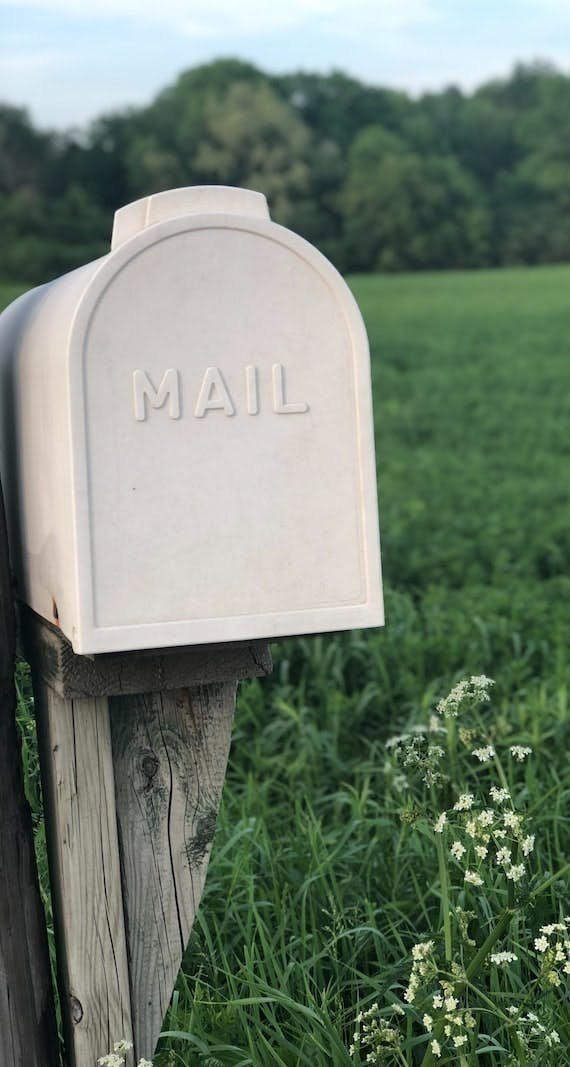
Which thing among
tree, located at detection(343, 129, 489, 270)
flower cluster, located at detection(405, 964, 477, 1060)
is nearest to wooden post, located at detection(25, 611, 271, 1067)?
flower cluster, located at detection(405, 964, 477, 1060)

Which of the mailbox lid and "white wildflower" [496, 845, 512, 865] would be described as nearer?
the mailbox lid

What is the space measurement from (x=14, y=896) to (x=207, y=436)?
2.08 feet

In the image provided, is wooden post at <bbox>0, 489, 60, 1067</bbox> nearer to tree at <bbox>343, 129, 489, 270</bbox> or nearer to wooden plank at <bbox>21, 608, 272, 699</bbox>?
wooden plank at <bbox>21, 608, 272, 699</bbox>

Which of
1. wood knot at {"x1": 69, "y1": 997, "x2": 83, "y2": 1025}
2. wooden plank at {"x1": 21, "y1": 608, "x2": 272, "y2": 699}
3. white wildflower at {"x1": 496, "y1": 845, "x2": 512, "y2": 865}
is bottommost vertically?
wood knot at {"x1": 69, "y1": 997, "x2": 83, "y2": 1025}

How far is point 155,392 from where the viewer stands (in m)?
1.30

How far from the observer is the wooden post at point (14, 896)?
146 centimetres

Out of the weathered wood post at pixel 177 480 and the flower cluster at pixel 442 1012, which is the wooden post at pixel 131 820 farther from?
the flower cluster at pixel 442 1012

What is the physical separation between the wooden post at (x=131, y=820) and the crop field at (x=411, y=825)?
0.16 meters

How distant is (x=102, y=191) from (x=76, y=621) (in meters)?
28.0

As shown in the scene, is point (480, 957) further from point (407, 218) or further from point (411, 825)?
point (407, 218)

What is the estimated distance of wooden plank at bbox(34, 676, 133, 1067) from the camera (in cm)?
150

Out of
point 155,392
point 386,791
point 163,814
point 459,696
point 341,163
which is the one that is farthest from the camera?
point 341,163

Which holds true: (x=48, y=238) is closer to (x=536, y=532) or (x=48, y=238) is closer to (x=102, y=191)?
(x=102, y=191)

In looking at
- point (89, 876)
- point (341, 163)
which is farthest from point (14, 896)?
point (341, 163)
